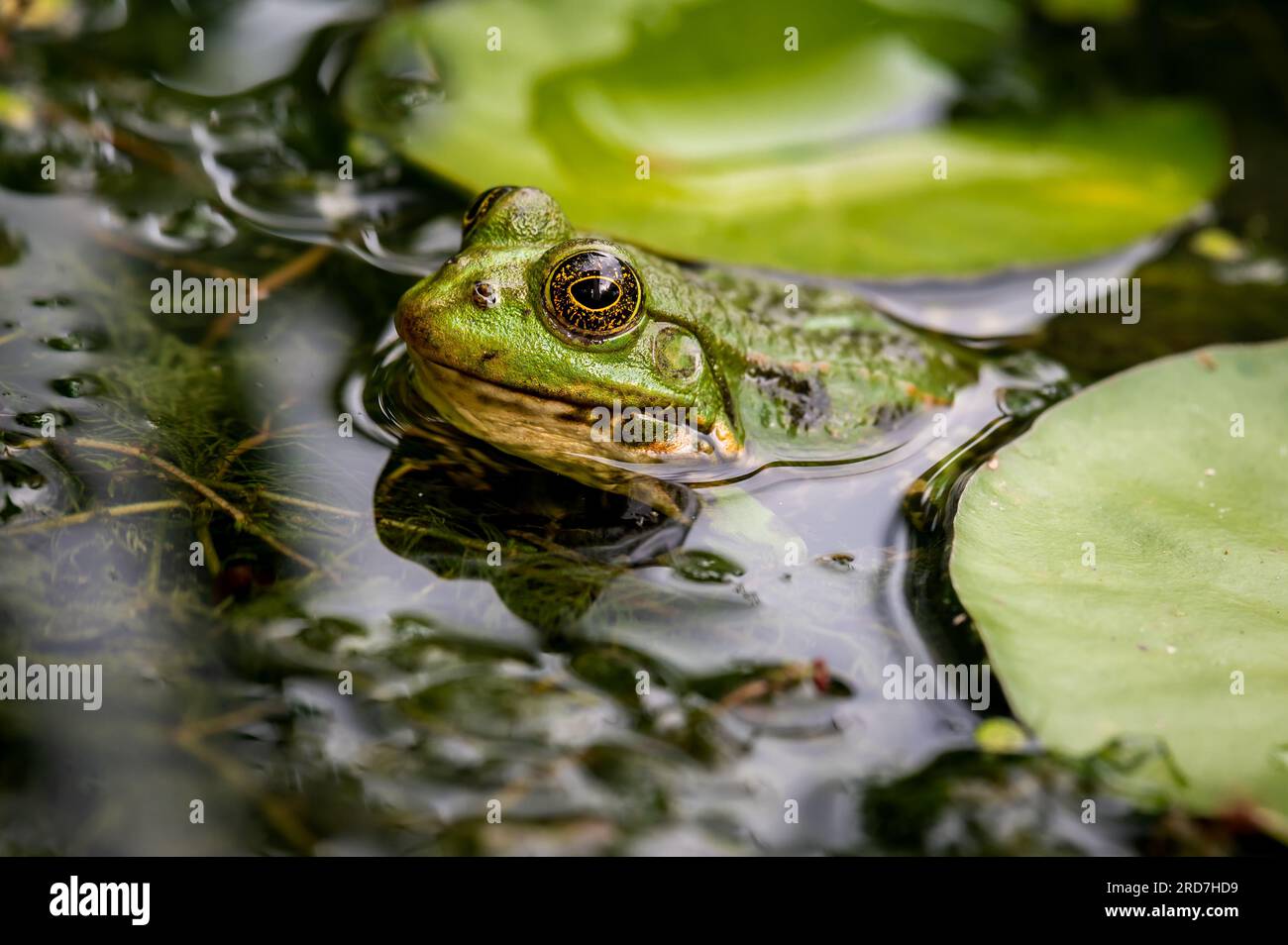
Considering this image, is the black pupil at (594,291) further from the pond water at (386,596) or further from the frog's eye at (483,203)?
the pond water at (386,596)

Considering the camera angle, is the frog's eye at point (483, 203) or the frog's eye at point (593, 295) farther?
the frog's eye at point (483, 203)

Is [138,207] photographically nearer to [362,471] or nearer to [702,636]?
[362,471]

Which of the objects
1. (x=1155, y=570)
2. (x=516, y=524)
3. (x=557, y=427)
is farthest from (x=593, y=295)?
(x=1155, y=570)

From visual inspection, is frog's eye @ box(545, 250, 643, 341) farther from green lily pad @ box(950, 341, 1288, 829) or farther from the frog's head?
green lily pad @ box(950, 341, 1288, 829)

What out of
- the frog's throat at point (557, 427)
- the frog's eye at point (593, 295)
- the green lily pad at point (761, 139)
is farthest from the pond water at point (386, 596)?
the frog's eye at point (593, 295)
